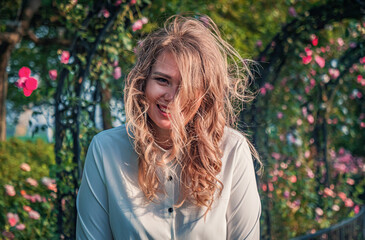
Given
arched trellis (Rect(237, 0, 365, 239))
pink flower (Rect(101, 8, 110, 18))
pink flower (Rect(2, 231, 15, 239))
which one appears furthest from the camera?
arched trellis (Rect(237, 0, 365, 239))

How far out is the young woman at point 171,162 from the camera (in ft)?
5.52

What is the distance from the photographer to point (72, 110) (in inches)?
108

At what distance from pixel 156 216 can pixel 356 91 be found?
382cm

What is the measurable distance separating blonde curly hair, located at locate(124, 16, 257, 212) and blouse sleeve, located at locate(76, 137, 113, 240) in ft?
0.56

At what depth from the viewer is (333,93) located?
4.23 m

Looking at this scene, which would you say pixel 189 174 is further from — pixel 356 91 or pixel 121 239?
pixel 356 91

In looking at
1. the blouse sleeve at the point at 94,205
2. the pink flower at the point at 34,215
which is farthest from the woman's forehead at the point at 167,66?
the pink flower at the point at 34,215

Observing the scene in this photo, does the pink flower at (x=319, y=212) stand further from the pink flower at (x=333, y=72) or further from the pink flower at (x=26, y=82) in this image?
the pink flower at (x=26, y=82)

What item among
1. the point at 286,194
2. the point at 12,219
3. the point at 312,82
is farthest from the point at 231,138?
the point at 312,82

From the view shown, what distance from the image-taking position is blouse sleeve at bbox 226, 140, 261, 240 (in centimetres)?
176

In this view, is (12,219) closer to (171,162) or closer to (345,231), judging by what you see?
(171,162)

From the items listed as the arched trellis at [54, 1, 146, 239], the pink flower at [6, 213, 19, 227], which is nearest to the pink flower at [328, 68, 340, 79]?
the arched trellis at [54, 1, 146, 239]

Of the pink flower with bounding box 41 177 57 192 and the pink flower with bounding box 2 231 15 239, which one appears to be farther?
the pink flower with bounding box 2 231 15 239

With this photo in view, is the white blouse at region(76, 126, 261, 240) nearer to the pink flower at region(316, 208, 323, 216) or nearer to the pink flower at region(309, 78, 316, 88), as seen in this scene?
the pink flower at region(316, 208, 323, 216)
